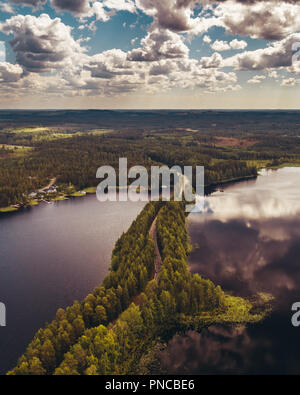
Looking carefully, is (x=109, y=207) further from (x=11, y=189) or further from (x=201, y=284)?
(x=201, y=284)

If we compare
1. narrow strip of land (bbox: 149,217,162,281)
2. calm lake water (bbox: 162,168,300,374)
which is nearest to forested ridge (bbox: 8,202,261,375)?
narrow strip of land (bbox: 149,217,162,281)

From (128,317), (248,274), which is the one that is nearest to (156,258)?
(248,274)

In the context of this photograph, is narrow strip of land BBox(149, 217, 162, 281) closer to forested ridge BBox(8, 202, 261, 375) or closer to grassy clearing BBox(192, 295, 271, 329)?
forested ridge BBox(8, 202, 261, 375)

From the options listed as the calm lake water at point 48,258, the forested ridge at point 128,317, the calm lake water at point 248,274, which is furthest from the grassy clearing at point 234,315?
the calm lake water at point 48,258

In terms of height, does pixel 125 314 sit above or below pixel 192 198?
below

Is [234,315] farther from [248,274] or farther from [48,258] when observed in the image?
[48,258]

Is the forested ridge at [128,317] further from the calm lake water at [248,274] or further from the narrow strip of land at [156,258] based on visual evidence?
the calm lake water at [248,274]
